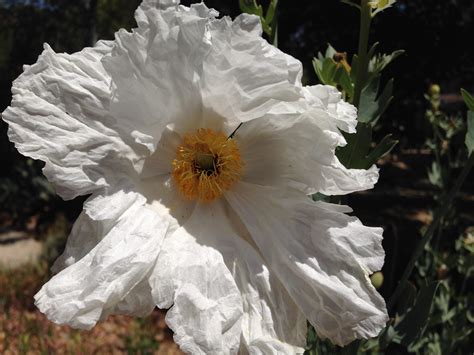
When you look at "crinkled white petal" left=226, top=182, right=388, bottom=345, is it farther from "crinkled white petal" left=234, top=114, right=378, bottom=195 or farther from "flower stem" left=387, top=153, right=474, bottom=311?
"flower stem" left=387, top=153, right=474, bottom=311

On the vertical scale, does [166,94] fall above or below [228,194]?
above

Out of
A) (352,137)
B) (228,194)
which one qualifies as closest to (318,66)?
(352,137)

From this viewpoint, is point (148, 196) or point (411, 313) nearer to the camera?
point (148, 196)

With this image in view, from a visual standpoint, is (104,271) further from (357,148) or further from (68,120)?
(357,148)

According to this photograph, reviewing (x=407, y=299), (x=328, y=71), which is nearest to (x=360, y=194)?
(x=407, y=299)

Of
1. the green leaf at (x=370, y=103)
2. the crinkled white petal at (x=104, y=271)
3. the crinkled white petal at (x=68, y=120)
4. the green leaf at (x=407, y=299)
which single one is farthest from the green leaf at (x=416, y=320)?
the crinkled white petal at (x=68, y=120)

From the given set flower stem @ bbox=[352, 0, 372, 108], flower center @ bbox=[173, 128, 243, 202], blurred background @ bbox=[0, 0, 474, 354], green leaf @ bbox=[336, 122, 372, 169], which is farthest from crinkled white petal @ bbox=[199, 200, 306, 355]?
blurred background @ bbox=[0, 0, 474, 354]

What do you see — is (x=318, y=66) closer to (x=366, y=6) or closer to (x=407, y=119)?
(x=366, y=6)
